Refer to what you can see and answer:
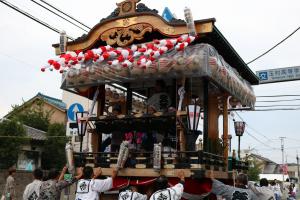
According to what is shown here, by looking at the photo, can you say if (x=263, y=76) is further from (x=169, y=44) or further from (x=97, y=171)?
(x=97, y=171)

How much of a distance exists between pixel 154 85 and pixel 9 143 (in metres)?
14.5

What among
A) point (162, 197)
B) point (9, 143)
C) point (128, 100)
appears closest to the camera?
point (162, 197)

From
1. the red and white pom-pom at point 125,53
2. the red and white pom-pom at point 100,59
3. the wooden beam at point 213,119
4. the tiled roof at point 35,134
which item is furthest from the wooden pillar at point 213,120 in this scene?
the tiled roof at point 35,134

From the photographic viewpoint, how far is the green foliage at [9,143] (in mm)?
21672

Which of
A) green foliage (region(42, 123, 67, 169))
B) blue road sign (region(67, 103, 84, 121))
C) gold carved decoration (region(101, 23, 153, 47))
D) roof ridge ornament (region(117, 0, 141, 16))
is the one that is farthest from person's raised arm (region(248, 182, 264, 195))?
green foliage (region(42, 123, 67, 169))

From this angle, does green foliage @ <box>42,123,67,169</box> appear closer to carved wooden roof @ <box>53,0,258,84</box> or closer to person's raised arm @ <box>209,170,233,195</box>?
carved wooden roof @ <box>53,0,258,84</box>

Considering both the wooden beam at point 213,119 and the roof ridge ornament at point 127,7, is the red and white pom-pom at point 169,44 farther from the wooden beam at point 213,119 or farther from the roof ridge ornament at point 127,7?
the wooden beam at point 213,119

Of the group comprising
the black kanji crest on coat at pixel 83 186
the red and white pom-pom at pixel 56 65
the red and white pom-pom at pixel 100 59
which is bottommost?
the black kanji crest on coat at pixel 83 186

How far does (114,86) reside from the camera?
10.7 metres

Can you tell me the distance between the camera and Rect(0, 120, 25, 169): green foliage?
21.7 metres

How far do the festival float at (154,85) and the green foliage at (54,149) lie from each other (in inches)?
662

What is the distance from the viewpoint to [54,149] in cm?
2648

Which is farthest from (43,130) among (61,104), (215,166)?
(215,166)

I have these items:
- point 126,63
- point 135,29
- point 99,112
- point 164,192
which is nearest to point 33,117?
point 99,112
